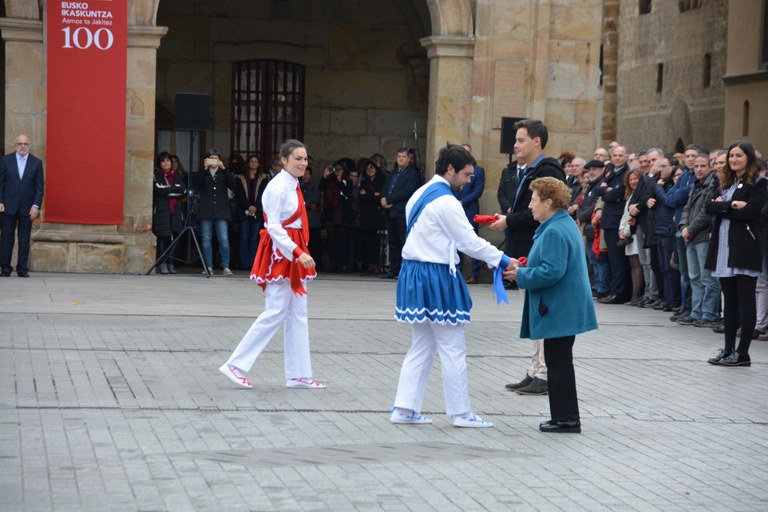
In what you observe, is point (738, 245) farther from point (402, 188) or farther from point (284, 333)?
point (402, 188)

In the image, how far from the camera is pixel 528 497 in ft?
22.5

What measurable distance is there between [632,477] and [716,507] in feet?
2.26

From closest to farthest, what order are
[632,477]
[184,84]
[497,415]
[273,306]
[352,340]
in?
[632,477]
[497,415]
[273,306]
[352,340]
[184,84]

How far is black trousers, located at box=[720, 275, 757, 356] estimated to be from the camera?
1201 centimetres

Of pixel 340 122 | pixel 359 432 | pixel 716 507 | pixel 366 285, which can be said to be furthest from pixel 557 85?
pixel 716 507

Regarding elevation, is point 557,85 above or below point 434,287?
above

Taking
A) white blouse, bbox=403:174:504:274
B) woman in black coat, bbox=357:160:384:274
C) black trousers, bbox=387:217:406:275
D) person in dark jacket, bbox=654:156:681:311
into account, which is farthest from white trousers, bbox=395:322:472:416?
woman in black coat, bbox=357:160:384:274

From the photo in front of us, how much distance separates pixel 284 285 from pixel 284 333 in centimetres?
34

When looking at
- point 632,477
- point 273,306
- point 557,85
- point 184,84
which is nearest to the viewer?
point 632,477

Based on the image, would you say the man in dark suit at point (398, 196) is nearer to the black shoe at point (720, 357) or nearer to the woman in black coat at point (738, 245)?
the woman in black coat at point (738, 245)

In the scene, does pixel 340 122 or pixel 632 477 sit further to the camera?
pixel 340 122

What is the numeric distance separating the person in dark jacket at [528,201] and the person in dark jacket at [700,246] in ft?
15.4

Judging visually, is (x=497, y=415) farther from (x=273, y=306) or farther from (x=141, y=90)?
(x=141, y=90)

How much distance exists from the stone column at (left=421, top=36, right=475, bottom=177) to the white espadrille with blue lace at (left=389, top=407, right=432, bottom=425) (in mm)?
12401
